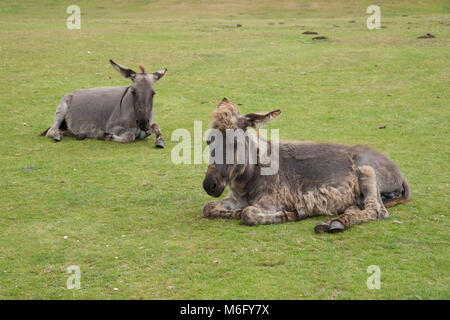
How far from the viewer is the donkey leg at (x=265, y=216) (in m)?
8.56

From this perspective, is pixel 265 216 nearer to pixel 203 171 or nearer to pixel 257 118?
pixel 257 118

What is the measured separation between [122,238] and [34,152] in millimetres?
6770

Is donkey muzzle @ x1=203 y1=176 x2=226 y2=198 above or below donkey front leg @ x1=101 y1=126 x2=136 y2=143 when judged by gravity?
above

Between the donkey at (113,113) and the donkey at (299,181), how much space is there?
5.39 meters

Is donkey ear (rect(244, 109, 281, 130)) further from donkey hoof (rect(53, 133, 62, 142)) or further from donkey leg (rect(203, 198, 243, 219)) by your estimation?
donkey hoof (rect(53, 133, 62, 142))

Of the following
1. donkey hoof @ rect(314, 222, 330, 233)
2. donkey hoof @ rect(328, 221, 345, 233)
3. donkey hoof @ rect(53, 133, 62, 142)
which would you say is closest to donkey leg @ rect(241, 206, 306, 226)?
donkey hoof @ rect(314, 222, 330, 233)

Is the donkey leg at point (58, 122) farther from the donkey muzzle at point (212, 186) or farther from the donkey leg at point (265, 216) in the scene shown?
the donkey leg at point (265, 216)

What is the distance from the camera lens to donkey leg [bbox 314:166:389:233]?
8.06 meters

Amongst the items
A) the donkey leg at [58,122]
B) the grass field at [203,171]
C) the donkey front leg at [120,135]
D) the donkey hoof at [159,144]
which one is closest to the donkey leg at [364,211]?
the grass field at [203,171]

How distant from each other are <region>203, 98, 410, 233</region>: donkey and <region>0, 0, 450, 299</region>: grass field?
0.30 m

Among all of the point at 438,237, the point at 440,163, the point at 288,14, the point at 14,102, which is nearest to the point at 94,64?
the point at 14,102

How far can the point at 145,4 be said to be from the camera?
64.2m

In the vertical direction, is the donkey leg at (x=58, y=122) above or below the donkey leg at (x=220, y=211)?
above

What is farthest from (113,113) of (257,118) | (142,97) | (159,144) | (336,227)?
(336,227)
